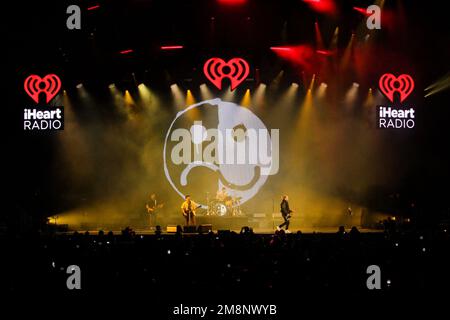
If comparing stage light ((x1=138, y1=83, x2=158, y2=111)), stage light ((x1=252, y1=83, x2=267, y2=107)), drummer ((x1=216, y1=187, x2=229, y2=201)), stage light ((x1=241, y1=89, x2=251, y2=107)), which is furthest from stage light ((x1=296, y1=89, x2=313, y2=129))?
stage light ((x1=138, y1=83, x2=158, y2=111))

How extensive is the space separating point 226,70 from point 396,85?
655 cm

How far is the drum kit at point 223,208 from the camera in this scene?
23.7 m

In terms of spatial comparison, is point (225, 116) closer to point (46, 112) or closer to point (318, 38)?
point (318, 38)

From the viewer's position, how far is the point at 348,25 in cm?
2286

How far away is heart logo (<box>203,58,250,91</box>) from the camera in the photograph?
22234 millimetres

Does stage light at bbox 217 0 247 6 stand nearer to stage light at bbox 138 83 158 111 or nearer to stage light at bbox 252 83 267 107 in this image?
stage light at bbox 252 83 267 107

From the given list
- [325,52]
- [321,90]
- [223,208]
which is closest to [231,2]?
[325,52]

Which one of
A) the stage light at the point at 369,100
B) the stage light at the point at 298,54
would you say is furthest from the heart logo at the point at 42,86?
the stage light at the point at 369,100

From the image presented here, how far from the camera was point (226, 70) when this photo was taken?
22.8m

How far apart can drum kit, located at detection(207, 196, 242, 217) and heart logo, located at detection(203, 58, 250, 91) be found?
15.2ft

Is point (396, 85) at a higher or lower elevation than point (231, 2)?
lower
